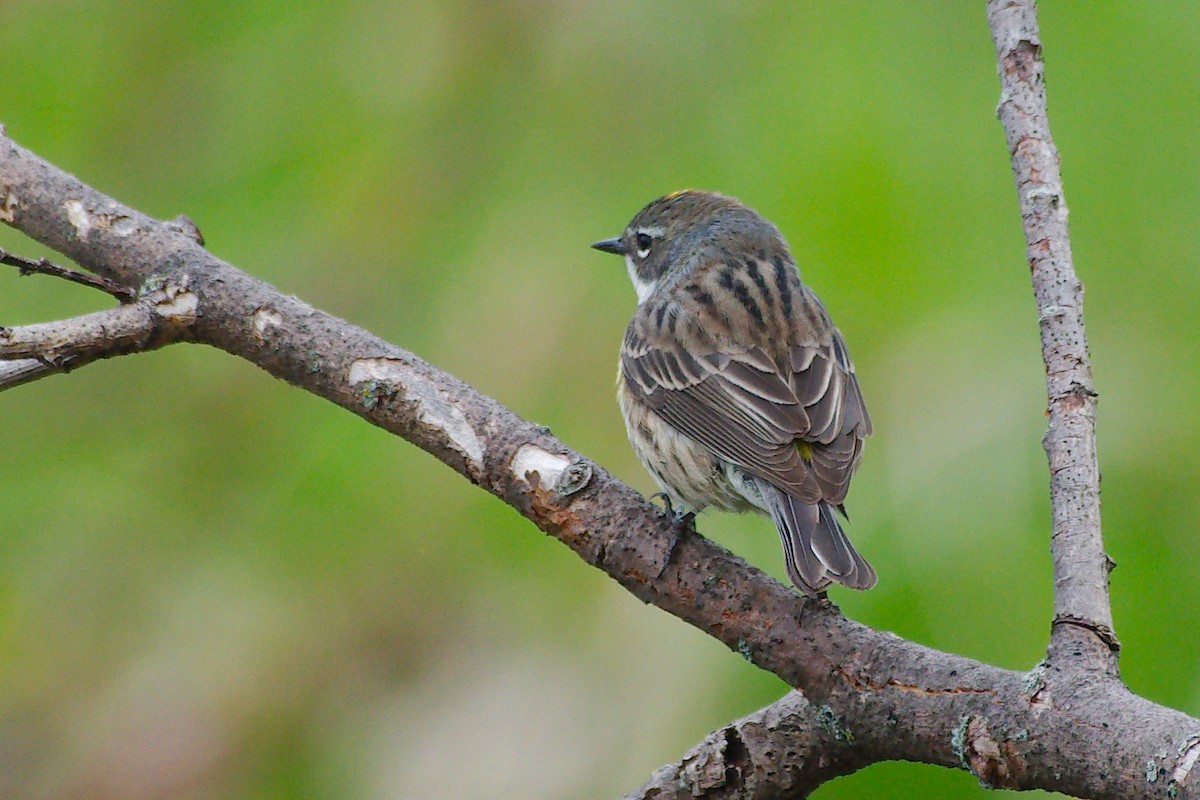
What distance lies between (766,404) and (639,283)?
1237 mm

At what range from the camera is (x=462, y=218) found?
4109 millimetres

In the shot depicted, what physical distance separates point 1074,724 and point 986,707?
15 cm

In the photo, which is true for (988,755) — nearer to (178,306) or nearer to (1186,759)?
(1186,759)

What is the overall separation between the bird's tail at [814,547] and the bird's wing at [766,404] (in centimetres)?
4

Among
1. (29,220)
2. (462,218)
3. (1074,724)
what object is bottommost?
(1074,724)

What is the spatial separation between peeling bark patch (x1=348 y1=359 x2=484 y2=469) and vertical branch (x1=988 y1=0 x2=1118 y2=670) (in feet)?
3.87

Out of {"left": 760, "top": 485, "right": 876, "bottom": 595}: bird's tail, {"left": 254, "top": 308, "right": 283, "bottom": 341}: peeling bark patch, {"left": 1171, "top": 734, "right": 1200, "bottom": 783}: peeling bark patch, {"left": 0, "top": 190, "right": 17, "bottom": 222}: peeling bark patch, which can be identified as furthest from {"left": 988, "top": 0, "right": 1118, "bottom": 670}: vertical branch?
{"left": 0, "top": 190, "right": 17, "bottom": 222}: peeling bark patch

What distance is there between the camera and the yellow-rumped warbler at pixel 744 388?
9.53 ft

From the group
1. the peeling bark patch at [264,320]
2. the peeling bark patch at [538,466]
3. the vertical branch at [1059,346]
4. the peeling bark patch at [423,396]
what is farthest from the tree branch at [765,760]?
the peeling bark patch at [264,320]

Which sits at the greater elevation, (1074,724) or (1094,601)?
(1094,601)

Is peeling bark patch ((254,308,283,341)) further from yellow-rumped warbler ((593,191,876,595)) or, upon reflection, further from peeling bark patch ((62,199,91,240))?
yellow-rumped warbler ((593,191,876,595))

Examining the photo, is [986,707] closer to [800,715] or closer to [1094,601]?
[1094,601]

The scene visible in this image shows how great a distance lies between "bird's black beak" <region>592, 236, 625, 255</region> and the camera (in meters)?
4.13

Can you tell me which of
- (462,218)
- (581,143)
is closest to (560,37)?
(581,143)
